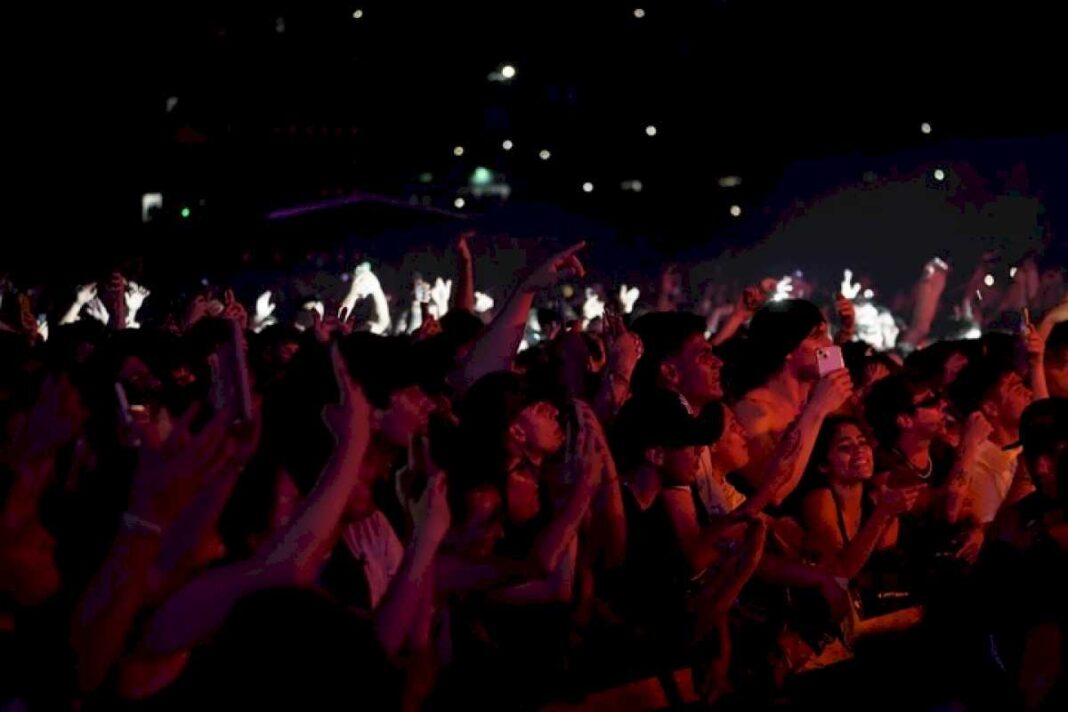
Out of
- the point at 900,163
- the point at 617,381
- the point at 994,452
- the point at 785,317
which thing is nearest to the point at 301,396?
the point at 617,381

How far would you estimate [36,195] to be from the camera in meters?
19.9

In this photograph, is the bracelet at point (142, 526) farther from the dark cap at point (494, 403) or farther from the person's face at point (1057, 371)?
the person's face at point (1057, 371)

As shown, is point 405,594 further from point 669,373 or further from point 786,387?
point 786,387

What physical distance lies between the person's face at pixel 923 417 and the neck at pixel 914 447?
3cm

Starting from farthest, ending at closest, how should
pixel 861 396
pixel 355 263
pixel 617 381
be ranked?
pixel 355 263 → pixel 861 396 → pixel 617 381

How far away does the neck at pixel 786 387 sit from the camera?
19.6 ft

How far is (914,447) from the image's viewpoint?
5.99 metres

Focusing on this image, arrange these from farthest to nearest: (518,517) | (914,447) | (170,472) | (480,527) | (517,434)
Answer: (914,447), (517,434), (518,517), (480,527), (170,472)

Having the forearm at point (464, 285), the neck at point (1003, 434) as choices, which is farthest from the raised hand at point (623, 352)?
the neck at point (1003, 434)

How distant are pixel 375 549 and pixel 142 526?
107cm

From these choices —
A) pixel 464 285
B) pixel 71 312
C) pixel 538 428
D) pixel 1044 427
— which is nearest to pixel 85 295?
pixel 71 312

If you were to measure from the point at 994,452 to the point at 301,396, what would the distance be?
4.28 m

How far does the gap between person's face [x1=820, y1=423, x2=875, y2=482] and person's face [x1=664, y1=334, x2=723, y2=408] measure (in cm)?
55

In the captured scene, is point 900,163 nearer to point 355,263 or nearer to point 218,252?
point 355,263
